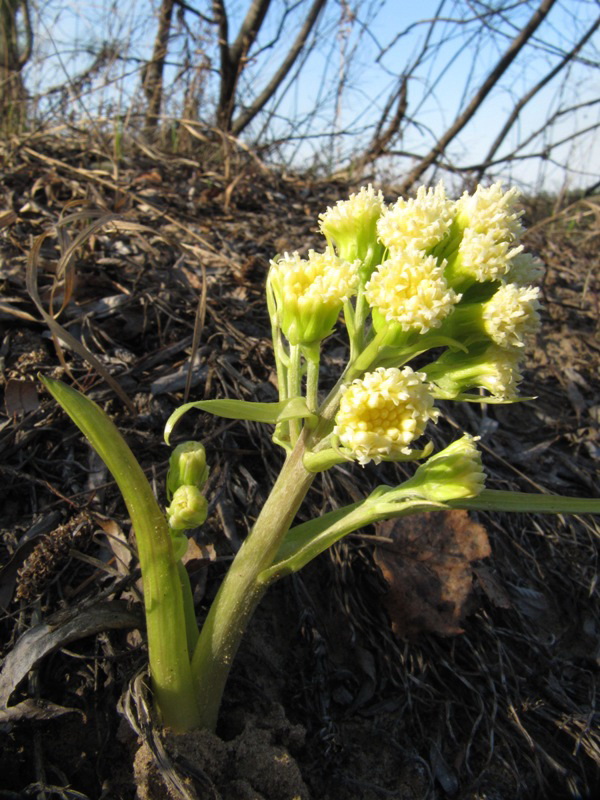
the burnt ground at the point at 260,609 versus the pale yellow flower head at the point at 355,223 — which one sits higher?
the pale yellow flower head at the point at 355,223

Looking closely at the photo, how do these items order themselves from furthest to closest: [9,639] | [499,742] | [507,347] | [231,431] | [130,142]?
[130,142], [231,431], [499,742], [9,639], [507,347]

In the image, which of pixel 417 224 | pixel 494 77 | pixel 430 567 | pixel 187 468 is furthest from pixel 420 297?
pixel 494 77

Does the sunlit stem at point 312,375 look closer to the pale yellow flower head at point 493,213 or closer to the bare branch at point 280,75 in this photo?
the pale yellow flower head at point 493,213

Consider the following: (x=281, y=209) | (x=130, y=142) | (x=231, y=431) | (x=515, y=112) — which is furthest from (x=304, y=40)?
(x=231, y=431)

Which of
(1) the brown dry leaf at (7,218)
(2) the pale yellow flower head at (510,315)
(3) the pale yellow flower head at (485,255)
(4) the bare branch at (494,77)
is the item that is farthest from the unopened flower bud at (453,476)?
(4) the bare branch at (494,77)

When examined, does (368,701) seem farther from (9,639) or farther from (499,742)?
(9,639)

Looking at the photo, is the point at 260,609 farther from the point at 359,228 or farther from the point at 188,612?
the point at 359,228

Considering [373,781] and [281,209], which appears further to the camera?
[281,209]
